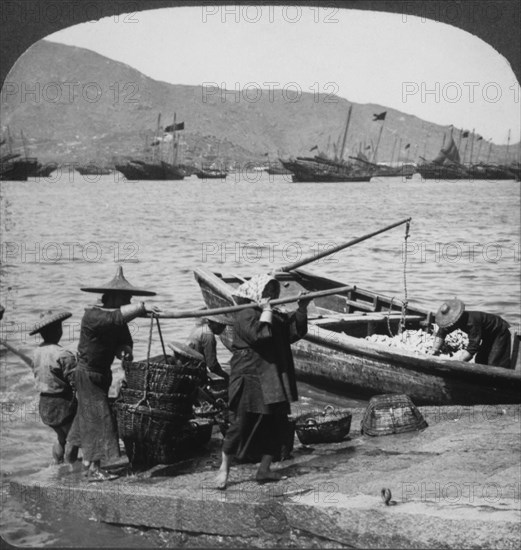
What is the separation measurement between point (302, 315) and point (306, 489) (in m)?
1.17

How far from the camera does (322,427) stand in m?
6.40

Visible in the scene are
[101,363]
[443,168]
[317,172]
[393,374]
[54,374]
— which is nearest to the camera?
[101,363]

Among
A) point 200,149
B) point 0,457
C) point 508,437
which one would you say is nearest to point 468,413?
point 508,437

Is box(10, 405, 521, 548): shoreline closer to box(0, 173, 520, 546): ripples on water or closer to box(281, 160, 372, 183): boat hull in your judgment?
box(0, 173, 520, 546): ripples on water

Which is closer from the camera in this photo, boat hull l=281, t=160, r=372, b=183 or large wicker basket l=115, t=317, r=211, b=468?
large wicker basket l=115, t=317, r=211, b=468

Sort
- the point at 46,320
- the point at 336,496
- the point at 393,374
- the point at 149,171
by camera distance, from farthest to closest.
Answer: the point at 149,171
the point at 393,374
the point at 46,320
the point at 336,496

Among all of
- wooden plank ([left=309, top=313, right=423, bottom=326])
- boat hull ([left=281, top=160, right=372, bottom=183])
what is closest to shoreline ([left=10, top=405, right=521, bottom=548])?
wooden plank ([left=309, top=313, right=423, bottom=326])

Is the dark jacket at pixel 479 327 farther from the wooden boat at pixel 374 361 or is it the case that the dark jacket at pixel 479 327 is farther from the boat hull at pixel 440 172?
the boat hull at pixel 440 172

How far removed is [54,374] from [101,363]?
64 centimetres

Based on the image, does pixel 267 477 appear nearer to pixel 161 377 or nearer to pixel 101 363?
pixel 161 377

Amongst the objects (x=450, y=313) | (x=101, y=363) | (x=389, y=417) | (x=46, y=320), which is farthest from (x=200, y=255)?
(x=101, y=363)

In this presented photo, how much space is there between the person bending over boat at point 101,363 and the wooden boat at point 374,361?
3.06m

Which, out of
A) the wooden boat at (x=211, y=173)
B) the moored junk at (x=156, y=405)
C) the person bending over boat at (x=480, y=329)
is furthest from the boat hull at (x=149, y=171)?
the moored junk at (x=156, y=405)

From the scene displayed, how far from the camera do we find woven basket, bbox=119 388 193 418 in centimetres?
561
